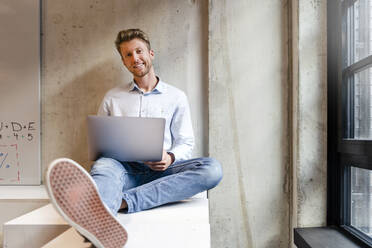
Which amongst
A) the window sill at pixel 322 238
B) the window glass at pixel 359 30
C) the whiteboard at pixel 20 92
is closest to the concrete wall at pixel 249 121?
the window sill at pixel 322 238

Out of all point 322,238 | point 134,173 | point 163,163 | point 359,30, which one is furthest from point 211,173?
point 359,30

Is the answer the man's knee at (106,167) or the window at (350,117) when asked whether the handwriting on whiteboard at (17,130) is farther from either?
the window at (350,117)

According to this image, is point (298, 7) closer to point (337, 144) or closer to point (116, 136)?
point (337, 144)

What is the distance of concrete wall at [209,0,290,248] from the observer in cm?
196

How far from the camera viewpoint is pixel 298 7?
72.0 inches

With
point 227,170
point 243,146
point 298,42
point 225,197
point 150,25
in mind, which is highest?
point 150,25

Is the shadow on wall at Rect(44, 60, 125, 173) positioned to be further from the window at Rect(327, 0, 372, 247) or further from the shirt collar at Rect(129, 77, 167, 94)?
the window at Rect(327, 0, 372, 247)

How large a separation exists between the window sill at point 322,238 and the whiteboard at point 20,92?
1.57m

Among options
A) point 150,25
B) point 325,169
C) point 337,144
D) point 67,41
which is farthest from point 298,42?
point 67,41

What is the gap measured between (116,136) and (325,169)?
1.19 m

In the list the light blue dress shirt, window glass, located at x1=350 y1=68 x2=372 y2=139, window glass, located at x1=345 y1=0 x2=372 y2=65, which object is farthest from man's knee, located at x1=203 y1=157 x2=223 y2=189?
window glass, located at x1=345 y1=0 x2=372 y2=65

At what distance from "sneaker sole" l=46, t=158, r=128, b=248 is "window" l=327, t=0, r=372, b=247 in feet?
3.76

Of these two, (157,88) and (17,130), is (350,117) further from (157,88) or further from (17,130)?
(17,130)

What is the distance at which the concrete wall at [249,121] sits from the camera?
6.43 ft
